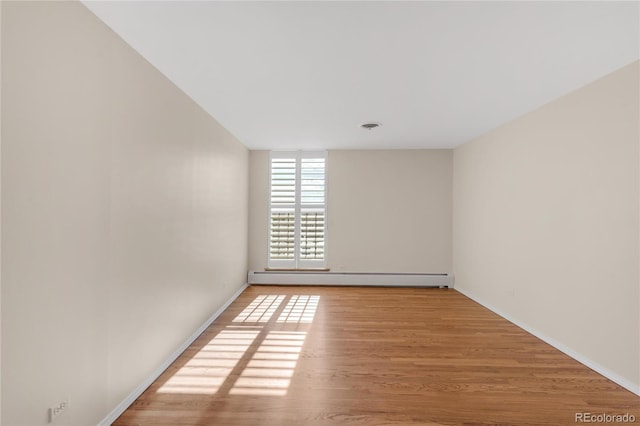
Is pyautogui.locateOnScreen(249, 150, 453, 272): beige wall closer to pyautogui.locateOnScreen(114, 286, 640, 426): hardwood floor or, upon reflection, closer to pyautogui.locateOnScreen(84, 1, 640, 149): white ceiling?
pyautogui.locateOnScreen(114, 286, 640, 426): hardwood floor

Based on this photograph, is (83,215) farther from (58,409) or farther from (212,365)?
(212,365)

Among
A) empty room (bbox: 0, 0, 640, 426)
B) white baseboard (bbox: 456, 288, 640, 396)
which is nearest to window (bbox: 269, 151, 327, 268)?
empty room (bbox: 0, 0, 640, 426)

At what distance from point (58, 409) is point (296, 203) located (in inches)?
164

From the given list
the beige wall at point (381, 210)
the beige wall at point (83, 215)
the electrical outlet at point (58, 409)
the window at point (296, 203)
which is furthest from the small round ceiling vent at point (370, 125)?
the electrical outlet at point (58, 409)

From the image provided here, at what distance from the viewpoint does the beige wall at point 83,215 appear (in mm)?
1258

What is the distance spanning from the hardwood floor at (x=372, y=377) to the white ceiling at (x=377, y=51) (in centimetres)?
247

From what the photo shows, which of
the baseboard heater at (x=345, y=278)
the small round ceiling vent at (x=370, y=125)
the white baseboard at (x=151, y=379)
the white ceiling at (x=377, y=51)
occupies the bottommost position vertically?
the white baseboard at (x=151, y=379)

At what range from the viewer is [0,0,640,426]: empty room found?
143 cm

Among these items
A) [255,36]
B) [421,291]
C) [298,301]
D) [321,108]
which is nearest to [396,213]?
[421,291]

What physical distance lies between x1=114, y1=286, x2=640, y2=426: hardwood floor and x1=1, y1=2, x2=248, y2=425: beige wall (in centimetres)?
45

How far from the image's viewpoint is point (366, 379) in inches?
90.3

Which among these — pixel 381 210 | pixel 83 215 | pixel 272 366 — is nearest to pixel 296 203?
pixel 381 210

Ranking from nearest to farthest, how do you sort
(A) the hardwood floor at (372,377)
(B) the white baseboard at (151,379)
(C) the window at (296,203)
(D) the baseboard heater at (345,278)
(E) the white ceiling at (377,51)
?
(E) the white ceiling at (377,51) < (B) the white baseboard at (151,379) < (A) the hardwood floor at (372,377) < (D) the baseboard heater at (345,278) < (C) the window at (296,203)

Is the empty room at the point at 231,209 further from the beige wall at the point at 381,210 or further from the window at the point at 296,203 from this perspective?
the window at the point at 296,203
